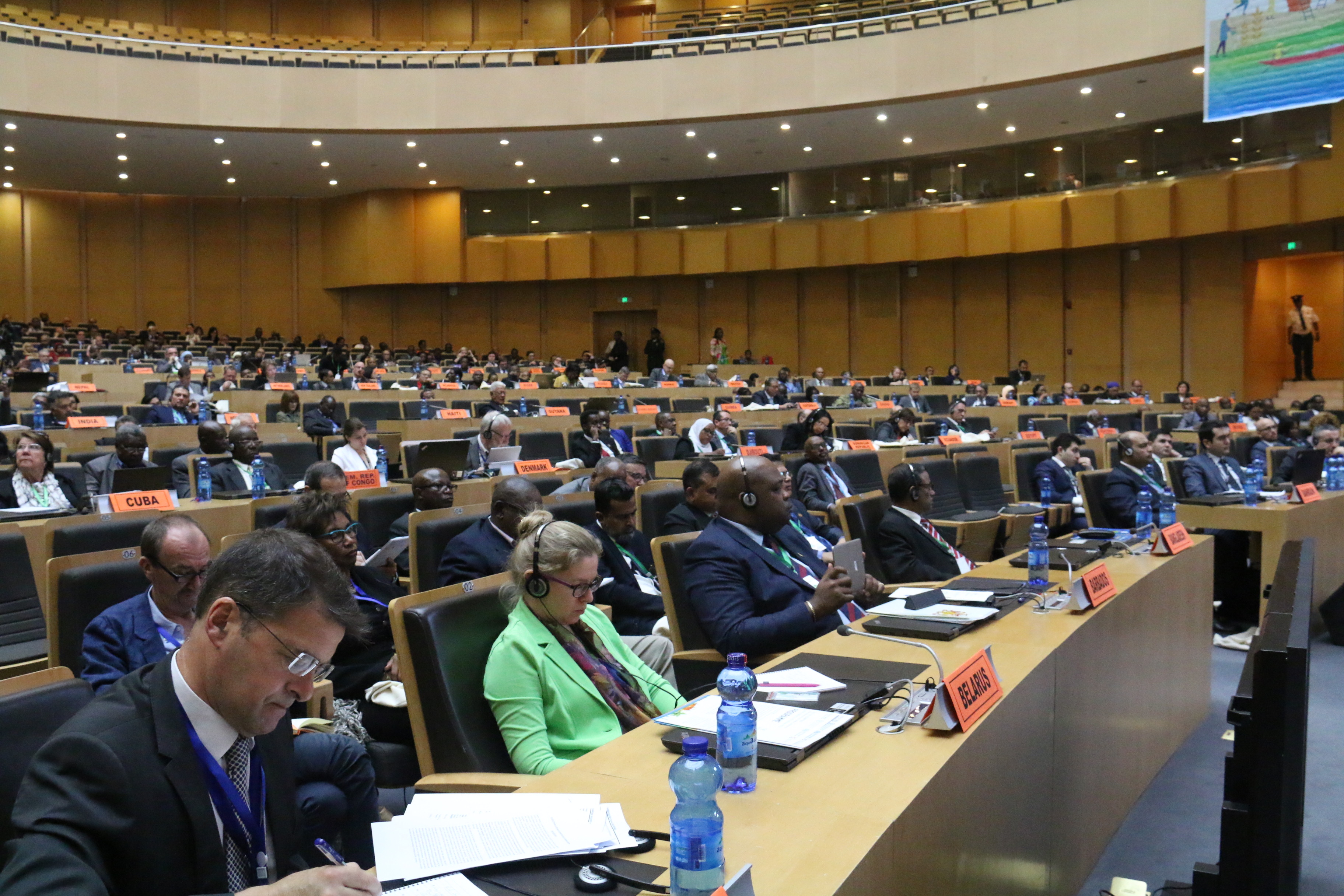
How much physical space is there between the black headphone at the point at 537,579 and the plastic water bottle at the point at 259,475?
4206mm

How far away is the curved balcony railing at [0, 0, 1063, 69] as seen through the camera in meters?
15.3

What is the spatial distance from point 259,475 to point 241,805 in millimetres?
5322

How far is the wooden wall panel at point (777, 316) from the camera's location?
2183cm

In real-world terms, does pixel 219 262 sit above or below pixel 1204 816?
above

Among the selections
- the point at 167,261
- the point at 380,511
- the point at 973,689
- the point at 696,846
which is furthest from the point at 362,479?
the point at 167,261

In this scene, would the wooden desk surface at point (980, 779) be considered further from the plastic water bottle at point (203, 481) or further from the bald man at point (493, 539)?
the plastic water bottle at point (203, 481)

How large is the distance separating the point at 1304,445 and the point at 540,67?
40.6 ft

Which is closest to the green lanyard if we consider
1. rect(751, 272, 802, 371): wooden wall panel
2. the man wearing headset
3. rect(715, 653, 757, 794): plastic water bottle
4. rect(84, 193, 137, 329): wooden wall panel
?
the man wearing headset

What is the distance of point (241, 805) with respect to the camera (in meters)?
1.46

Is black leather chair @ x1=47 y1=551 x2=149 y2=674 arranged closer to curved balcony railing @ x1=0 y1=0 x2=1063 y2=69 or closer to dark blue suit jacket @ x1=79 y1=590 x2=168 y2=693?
dark blue suit jacket @ x1=79 y1=590 x2=168 y2=693

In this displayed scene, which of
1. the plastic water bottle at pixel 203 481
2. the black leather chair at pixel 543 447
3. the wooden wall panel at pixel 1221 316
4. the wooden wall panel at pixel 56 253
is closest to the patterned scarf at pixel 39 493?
the plastic water bottle at pixel 203 481

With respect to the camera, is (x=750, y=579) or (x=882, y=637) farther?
(x=750, y=579)

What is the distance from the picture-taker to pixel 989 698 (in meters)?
2.15

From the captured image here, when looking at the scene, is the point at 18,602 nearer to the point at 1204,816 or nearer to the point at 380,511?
the point at 380,511
